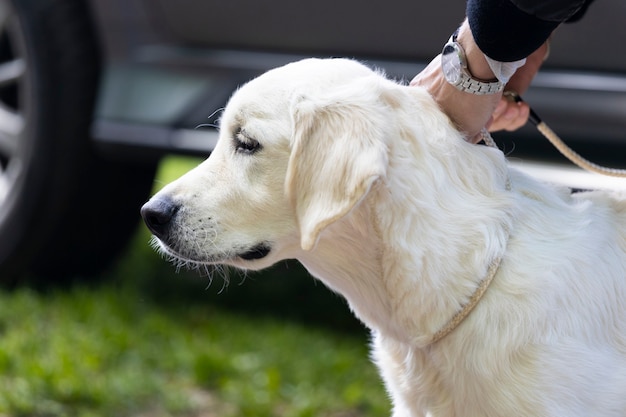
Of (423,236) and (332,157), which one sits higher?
(332,157)

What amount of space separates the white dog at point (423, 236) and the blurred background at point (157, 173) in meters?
0.93

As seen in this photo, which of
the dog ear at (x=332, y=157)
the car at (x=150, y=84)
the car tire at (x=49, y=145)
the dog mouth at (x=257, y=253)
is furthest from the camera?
the car tire at (x=49, y=145)

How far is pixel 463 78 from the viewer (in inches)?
95.7

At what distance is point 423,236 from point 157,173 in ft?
8.32

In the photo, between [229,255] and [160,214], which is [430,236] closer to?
[229,255]

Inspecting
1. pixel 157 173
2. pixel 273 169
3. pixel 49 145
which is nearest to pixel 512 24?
pixel 273 169

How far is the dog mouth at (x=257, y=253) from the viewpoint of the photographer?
238 centimetres

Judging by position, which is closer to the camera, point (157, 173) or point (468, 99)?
point (468, 99)

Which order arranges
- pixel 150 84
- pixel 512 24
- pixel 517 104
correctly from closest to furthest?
pixel 512 24 < pixel 517 104 < pixel 150 84

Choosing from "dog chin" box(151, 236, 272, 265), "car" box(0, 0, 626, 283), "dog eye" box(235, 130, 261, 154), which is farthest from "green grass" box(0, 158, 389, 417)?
"dog eye" box(235, 130, 261, 154)

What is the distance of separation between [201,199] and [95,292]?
2.17 m

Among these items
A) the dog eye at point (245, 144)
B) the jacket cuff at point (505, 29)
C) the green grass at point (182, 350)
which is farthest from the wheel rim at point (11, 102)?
the jacket cuff at point (505, 29)

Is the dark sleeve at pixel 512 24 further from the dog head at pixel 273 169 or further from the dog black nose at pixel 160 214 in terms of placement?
the dog black nose at pixel 160 214

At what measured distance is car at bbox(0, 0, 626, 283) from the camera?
136 inches
